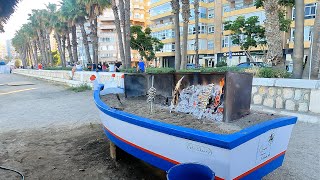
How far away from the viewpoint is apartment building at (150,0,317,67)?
3697 cm

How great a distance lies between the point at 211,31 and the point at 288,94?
3763 centimetres

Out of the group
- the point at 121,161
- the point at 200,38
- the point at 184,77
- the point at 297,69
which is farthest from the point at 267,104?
the point at 200,38

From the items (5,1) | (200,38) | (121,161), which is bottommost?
(121,161)

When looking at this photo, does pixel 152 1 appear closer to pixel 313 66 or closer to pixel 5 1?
pixel 313 66

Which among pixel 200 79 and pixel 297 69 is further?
pixel 297 69

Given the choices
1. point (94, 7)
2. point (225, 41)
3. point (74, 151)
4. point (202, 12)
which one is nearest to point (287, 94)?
point (74, 151)

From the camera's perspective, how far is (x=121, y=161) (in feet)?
16.3

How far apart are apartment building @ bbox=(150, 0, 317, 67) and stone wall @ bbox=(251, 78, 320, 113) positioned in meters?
26.4

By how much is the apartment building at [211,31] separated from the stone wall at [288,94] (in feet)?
86.7

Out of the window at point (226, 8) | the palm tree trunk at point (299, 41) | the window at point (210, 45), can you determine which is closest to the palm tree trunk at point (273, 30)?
the palm tree trunk at point (299, 41)

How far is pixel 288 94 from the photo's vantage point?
7.89m

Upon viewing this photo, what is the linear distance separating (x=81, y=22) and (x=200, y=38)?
819 inches

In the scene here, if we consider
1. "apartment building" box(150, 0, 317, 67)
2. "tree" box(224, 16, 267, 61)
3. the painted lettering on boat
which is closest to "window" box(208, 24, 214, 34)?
"apartment building" box(150, 0, 317, 67)

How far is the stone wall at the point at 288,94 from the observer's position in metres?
7.38
